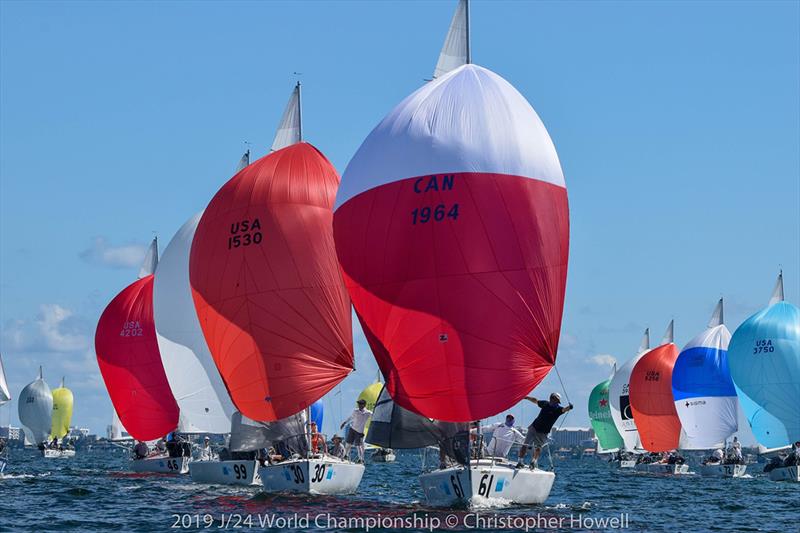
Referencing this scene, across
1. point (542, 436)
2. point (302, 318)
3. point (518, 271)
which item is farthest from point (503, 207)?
point (302, 318)

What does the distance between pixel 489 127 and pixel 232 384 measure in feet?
35.7

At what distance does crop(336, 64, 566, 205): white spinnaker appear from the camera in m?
26.5

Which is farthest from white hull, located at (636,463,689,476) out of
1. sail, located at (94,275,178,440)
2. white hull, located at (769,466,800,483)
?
sail, located at (94,275,178,440)

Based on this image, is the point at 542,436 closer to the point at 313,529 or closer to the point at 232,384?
the point at 313,529

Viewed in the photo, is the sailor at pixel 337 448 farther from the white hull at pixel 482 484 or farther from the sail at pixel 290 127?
the sail at pixel 290 127

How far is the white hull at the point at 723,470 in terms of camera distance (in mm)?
60031

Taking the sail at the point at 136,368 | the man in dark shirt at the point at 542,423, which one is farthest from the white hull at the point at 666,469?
the man in dark shirt at the point at 542,423

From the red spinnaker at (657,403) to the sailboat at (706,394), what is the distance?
152 inches

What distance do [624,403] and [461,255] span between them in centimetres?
5828

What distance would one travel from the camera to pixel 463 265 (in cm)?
2569

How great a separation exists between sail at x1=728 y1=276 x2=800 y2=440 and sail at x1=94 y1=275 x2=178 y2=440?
26536 millimetres

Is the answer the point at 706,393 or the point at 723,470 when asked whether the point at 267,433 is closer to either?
the point at 723,470

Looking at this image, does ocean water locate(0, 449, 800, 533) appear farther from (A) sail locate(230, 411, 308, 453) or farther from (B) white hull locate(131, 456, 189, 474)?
(B) white hull locate(131, 456, 189, 474)

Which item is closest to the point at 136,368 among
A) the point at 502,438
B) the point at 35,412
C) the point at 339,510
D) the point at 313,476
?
the point at 313,476
